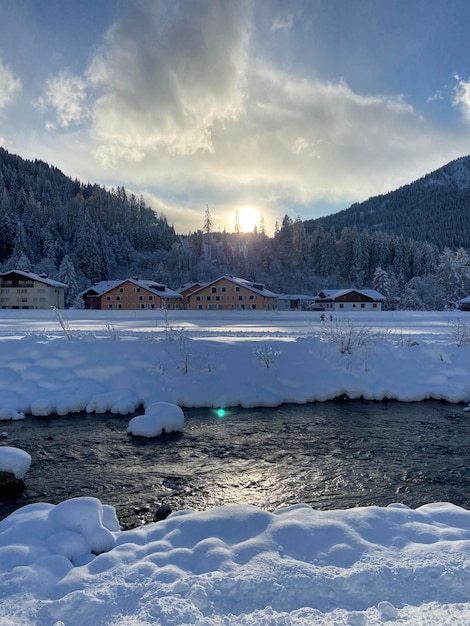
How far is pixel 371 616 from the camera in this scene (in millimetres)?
3477

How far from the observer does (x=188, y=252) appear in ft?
509

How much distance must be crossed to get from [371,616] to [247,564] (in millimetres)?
1430

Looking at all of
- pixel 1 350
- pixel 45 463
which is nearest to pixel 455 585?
pixel 45 463

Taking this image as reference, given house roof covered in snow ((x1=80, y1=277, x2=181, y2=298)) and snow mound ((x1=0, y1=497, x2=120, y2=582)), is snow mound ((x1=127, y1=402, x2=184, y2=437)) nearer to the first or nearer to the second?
snow mound ((x1=0, y1=497, x2=120, y2=582))

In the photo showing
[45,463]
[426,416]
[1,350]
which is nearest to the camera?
[45,463]

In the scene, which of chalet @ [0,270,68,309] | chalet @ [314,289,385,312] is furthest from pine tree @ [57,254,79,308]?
chalet @ [314,289,385,312]

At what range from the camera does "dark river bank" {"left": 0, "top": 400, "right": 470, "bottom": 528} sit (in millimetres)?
7422

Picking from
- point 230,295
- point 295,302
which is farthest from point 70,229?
point 295,302

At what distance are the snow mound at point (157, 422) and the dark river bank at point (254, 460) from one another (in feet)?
0.91

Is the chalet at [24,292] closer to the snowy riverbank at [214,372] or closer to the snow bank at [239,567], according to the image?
the snowy riverbank at [214,372]

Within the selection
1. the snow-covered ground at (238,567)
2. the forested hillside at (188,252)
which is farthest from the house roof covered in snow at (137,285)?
the snow-covered ground at (238,567)

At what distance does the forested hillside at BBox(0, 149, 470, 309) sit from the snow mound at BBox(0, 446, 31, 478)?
3481 inches

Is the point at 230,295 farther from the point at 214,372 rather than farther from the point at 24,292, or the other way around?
the point at 214,372

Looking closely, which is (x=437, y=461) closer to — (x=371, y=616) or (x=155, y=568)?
(x=371, y=616)
